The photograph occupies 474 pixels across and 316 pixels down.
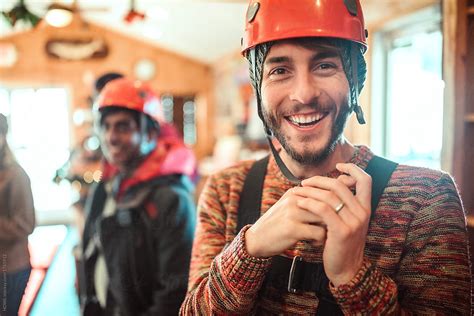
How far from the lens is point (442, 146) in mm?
2061

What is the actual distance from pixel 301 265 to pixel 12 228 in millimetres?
546

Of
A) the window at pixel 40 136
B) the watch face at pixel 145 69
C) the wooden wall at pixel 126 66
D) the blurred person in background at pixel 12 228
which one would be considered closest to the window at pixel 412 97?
the window at pixel 40 136

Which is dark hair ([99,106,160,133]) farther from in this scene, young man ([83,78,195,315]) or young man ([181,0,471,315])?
young man ([181,0,471,315])

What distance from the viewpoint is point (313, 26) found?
0.81 m

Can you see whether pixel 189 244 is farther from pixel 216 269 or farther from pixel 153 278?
pixel 216 269

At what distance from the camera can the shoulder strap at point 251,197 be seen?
3.16ft

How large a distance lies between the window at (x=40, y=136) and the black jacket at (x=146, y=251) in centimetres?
74

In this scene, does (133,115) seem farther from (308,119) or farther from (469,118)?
(469,118)

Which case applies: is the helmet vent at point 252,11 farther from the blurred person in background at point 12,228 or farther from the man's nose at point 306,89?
the blurred person in background at point 12,228

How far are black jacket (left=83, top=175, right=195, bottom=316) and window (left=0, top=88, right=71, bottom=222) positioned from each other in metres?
0.74

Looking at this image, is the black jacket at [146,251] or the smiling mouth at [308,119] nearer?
the smiling mouth at [308,119]


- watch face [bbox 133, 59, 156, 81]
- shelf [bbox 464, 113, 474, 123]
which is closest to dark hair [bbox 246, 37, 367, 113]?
shelf [bbox 464, 113, 474, 123]

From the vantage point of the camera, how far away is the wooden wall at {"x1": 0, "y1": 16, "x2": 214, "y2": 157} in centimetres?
927

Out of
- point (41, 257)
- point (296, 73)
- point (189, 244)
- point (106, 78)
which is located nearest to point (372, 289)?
point (296, 73)
